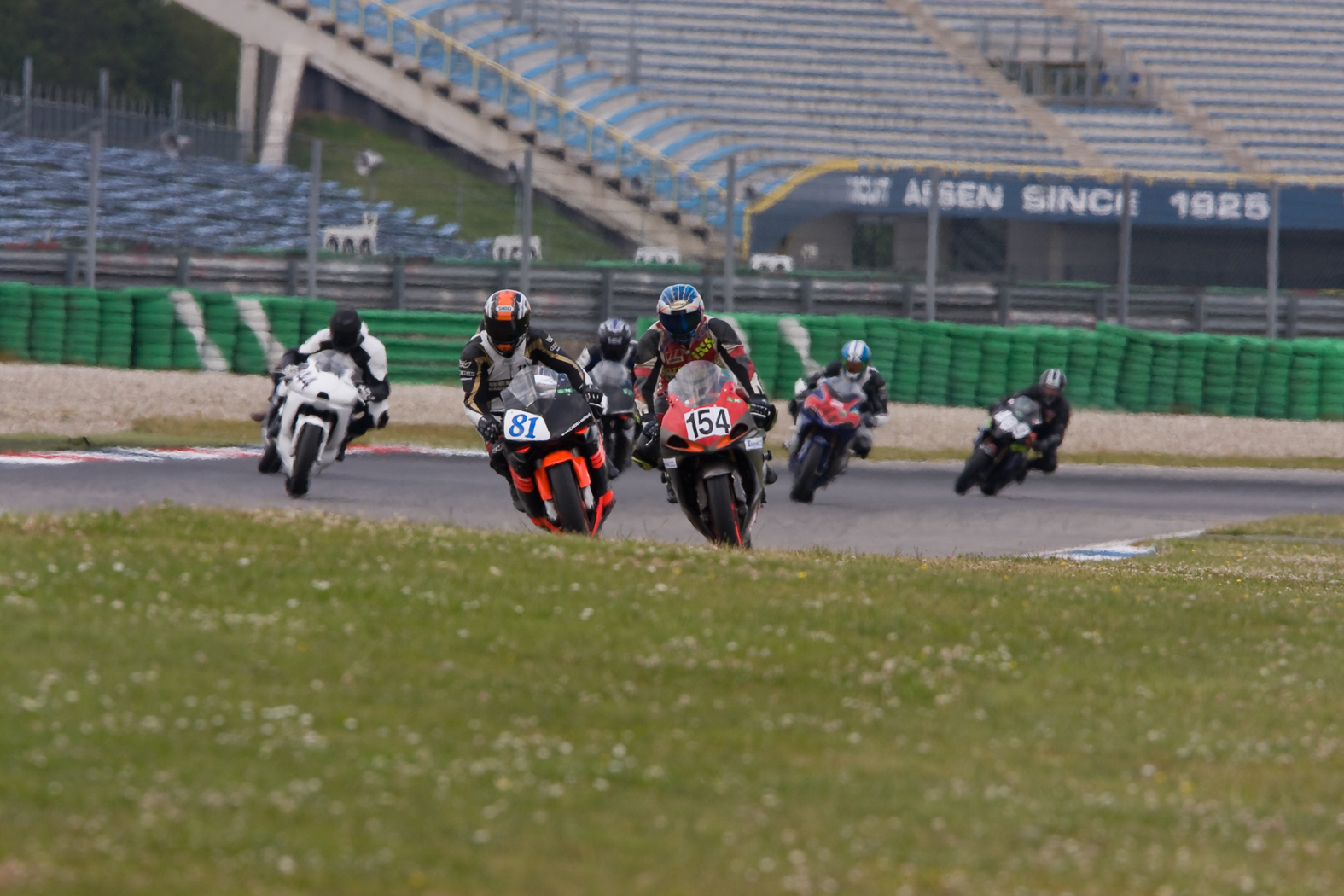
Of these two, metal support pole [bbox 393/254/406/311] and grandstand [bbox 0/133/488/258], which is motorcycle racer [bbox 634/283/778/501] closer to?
grandstand [bbox 0/133/488/258]

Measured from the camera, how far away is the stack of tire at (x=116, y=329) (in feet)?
70.5

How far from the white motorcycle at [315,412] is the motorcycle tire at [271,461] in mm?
1088

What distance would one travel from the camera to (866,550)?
12.9m

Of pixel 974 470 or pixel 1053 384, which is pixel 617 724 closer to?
pixel 974 470

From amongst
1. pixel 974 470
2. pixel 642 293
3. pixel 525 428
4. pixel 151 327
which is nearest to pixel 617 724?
pixel 525 428

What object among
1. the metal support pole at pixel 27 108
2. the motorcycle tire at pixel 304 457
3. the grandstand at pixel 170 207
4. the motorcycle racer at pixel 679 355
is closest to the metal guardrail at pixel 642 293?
the grandstand at pixel 170 207

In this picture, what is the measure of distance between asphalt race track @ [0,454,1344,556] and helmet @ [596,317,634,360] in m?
1.27

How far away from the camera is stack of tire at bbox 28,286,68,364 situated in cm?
2142

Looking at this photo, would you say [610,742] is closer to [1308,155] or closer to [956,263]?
[956,263]

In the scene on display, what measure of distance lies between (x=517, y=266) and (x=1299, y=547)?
12.4 m

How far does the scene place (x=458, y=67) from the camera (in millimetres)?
35688

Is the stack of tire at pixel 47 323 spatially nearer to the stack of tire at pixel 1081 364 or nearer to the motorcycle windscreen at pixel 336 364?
the motorcycle windscreen at pixel 336 364

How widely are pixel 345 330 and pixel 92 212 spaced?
31.5ft

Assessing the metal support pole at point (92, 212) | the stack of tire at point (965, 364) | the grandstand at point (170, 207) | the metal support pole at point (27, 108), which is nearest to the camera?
the metal support pole at point (92, 212)
